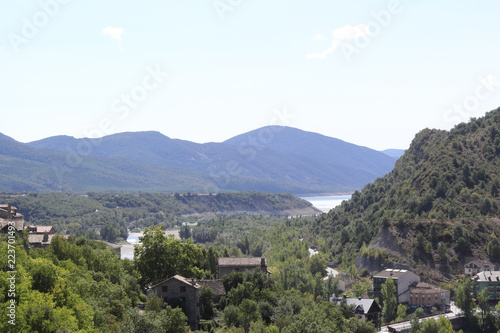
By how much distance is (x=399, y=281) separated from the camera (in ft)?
392

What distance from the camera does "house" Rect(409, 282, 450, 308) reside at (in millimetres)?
115938

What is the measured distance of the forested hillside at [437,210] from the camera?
136000 millimetres

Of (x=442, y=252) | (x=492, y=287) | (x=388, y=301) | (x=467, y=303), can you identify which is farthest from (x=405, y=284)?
(x=467, y=303)

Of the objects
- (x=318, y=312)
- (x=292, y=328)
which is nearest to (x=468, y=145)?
(x=318, y=312)

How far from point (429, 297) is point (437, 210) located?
142 ft

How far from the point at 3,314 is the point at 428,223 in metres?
123

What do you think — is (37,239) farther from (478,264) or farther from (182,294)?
(478,264)

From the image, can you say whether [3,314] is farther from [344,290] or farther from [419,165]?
[419,165]

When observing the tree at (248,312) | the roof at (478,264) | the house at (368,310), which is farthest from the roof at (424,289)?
the tree at (248,312)

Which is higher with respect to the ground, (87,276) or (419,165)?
(419,165)

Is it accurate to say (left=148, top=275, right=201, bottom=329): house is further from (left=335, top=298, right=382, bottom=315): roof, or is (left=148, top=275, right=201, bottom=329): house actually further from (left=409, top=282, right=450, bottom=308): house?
(left=409, top=282, right=450, bottom=308): house

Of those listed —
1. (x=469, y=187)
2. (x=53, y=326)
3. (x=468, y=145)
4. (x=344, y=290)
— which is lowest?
(x=344, y=290)

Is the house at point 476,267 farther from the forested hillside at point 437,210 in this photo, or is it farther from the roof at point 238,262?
the roof at point 238,262

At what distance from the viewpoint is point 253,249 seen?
16788cm
